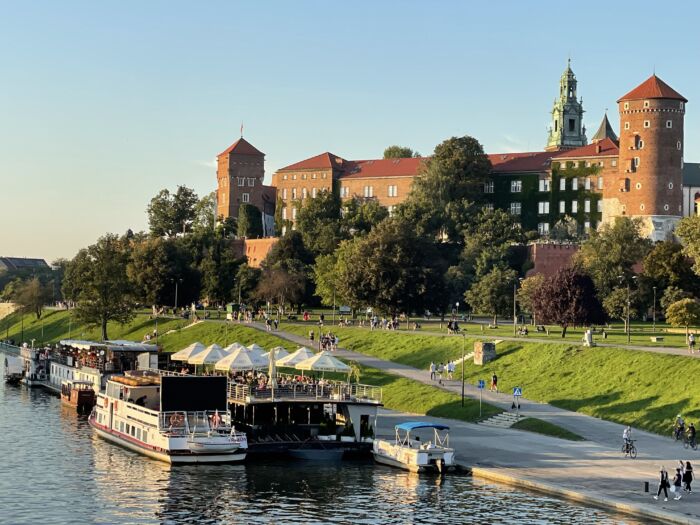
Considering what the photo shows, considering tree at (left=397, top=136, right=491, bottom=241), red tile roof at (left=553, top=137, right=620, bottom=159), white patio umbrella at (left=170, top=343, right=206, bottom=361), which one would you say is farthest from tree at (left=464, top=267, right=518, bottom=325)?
red tile roof at (left=553, top=137, right=620, bottom=159)

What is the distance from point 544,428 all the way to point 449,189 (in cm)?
10752

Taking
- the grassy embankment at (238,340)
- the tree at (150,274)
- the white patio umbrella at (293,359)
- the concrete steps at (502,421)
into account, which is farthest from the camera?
the tree at (150,274)

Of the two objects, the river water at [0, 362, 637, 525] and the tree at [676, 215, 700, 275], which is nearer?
the river water at [0, 362, 637, 525]

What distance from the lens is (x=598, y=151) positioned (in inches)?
7042

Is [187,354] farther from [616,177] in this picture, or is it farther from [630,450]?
[616,177]

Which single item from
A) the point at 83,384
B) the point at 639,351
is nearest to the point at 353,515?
the point at 639,351

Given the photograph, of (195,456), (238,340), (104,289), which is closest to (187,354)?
(195,456)

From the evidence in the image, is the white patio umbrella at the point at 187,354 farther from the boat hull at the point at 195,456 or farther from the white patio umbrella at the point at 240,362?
the boat hull at the point at 195,456

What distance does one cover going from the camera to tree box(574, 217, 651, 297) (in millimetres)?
127125

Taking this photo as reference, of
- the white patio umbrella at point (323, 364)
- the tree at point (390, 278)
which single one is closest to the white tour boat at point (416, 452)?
the white patio umbrella at point (323, 364)

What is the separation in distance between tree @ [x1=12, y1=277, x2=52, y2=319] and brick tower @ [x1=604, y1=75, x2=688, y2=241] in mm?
90850

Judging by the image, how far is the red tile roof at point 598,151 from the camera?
17762 centimetres

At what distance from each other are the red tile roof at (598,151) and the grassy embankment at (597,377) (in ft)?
290

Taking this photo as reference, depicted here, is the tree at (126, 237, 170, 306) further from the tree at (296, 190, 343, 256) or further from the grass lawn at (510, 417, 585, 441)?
the grass lawn at (510, 417, 585, 441)
